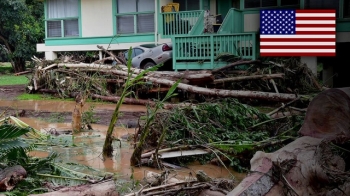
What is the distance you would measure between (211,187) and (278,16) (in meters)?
12.9

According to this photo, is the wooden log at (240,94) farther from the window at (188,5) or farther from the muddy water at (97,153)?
the window at (188,5)

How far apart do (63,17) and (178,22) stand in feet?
23.9

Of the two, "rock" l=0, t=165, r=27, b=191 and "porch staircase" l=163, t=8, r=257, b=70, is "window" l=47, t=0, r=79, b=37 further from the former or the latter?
"rock" l=0, t=165, r=27, b=191

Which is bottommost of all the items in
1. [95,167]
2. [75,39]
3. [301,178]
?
[95,167]

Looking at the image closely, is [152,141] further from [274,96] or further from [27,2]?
[27,2]

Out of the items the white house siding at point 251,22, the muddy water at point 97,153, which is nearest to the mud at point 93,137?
the muddy water at point 97,153

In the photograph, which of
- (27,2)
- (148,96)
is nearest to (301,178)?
→ (148,96)

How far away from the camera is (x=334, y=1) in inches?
663

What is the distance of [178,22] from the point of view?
69.3ft

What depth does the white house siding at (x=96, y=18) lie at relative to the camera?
2361 cm

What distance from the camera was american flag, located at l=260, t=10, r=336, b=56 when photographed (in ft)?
52.5

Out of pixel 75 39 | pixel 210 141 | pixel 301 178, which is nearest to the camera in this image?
pixel 301 178

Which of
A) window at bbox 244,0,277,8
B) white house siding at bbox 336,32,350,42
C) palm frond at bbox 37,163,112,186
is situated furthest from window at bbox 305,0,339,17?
palm frond at bbox 37,163,112,186

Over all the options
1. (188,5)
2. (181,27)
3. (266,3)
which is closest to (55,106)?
(181,27)
